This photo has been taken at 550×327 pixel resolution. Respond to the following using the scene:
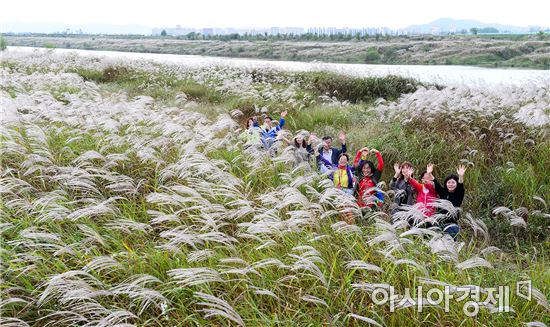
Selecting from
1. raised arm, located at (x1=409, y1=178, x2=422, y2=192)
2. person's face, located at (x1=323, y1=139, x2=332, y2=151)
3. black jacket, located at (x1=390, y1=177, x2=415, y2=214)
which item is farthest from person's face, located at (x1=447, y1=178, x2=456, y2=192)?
person's face, located at (x1=323, y1=139, x2=332, y2=151)

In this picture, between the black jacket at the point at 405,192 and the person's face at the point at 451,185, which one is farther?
the black jacket at the point at 405,192

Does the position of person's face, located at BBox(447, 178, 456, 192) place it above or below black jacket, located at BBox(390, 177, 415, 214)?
above

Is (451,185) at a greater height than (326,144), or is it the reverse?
(326,144)

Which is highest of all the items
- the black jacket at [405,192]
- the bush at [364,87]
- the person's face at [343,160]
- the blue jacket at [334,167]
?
the bush at [364,87]

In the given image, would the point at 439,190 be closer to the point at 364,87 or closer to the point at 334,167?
the point at 334,167

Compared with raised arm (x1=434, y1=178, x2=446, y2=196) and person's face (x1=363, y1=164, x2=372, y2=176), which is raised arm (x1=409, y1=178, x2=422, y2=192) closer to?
raised arm (x1=434, y1=178, x2=446, y2=196)

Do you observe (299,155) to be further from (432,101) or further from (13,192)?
(432,101)

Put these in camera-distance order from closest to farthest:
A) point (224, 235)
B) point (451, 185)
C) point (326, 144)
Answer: point (224, 235) < point (451, 185) < point (326, 144)

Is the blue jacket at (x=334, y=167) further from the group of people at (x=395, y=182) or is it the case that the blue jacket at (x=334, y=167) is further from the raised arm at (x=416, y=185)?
the raised arm at (x=416, y=185)

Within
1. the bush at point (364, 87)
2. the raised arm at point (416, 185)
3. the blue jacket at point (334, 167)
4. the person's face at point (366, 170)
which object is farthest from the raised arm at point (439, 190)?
the bush at point (364, 87)

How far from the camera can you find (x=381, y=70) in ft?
65.2

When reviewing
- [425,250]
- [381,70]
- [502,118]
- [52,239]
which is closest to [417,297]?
[425,250]

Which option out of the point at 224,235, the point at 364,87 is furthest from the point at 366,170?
the point at 364,87

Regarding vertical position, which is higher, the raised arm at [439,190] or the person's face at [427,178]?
the person's face at [427,178]
